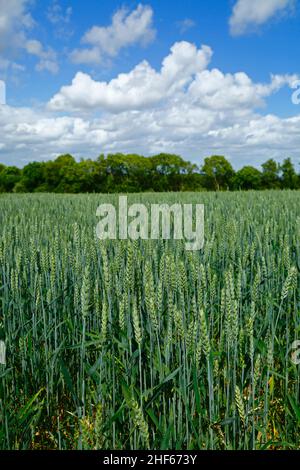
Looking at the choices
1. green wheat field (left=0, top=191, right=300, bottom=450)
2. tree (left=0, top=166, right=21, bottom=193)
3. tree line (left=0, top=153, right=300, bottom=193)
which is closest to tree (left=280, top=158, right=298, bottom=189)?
tree line (left=0, top=153, right=300, bottom=193)

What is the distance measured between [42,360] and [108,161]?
115 feet

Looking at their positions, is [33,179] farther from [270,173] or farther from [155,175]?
[270,173]

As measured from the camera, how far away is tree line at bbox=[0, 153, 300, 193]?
112ft

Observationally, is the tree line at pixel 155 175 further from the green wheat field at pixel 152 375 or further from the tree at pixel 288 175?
the green wheat field at pixel 152 375

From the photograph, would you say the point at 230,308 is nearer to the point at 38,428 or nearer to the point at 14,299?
the point at 38,428

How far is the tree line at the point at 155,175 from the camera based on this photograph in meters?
34.1

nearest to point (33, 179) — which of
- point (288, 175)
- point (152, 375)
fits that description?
point (288, 175)

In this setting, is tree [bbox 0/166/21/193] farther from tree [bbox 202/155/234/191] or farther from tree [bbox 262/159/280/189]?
tree [bbox 262/159/280/189]

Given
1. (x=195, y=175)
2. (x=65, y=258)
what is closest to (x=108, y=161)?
(x=195, y=175)

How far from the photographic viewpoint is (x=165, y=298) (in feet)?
5.10

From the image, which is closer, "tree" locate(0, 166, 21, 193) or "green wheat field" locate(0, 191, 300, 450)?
"green wheat field" locate(0, 191, 300, 450)

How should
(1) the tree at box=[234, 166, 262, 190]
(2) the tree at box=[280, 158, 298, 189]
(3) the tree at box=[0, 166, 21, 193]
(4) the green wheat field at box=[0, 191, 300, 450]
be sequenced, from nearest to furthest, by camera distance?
(4) the green wheat field at box=[0, 191, 300, 450] < (2) the tree at box=[280, 158, 298, 189] < (1) the tree at box=[234, 166, 262, 190] < (3) the tree at box=[0, 166, 21, 193]

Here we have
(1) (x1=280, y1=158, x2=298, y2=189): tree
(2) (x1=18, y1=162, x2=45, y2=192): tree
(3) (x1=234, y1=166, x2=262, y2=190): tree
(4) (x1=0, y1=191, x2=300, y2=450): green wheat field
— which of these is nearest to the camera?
(4) (x1=0, y1=191, x2=300, y2=450): green wheat field
